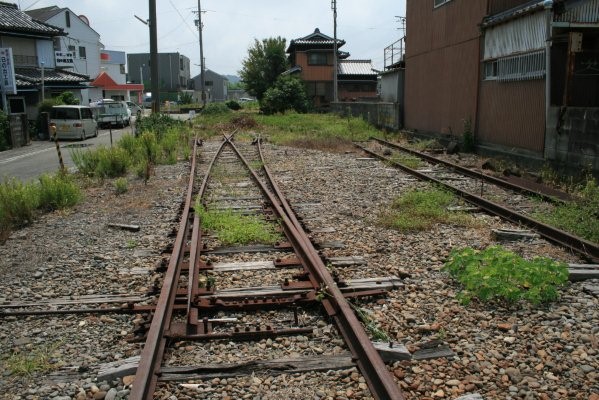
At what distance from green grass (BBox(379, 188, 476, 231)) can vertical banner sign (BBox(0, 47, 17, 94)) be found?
21.8m

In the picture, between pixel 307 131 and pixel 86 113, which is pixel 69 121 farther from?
pixel 307 131

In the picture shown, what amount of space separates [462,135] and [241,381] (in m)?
13.5

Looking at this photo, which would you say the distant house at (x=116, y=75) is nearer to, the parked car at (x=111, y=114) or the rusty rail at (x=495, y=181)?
the parked car at (x=111, y=114)

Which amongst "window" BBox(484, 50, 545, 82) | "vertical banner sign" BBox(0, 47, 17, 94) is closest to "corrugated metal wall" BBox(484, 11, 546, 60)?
"window" BBox(484, 50, 545, 82)

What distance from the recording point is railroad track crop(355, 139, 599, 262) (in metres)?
5.94

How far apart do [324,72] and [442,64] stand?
32.8 m

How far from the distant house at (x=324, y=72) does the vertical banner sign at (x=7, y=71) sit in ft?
91.5

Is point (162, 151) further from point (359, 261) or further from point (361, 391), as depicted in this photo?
point (361, 391)

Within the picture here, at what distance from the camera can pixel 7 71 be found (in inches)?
947

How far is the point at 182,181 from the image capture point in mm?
11398

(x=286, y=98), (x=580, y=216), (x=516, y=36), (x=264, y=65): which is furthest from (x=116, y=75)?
(x=580, y=216)

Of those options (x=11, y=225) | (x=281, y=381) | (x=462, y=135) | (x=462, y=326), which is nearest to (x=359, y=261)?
(x=462, y=326)

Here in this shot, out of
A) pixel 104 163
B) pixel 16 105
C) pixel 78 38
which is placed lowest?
pixel 104 163

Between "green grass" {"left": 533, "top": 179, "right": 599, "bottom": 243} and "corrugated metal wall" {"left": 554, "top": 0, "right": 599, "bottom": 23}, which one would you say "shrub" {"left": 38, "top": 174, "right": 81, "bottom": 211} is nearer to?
"green grass" {"left": 533, "top": 179, "right": 599, "bottom": 243}
